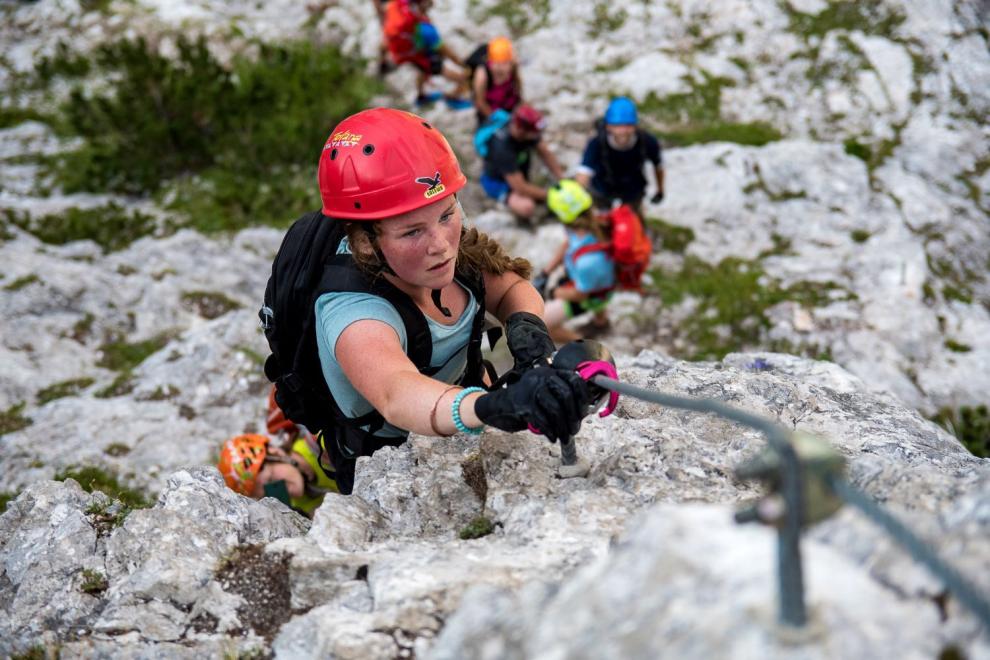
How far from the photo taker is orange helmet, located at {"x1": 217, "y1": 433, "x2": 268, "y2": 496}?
18.7 feet

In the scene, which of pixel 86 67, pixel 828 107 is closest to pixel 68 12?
pixel 86 67

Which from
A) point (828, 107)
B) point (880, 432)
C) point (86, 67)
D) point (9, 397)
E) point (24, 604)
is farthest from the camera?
point (86, 67)

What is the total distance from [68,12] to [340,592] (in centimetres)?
1689

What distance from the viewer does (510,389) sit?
116 inches

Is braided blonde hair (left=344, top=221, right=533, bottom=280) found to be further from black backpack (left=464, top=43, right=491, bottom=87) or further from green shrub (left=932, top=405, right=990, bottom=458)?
black backpack (left=464, top=43, right=491, bottom=87)

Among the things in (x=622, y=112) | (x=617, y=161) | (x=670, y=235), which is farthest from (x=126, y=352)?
(x=670, y=235)

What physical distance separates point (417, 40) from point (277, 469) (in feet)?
29.3

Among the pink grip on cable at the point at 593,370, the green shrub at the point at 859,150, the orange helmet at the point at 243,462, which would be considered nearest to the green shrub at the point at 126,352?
the orange helmet at the point at 243,462

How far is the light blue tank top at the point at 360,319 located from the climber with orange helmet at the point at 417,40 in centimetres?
947

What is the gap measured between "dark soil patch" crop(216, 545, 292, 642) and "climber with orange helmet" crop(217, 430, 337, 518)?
2.32 meters

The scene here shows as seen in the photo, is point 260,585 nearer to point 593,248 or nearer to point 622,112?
point 593,248

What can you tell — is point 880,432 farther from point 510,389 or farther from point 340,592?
point 340,592

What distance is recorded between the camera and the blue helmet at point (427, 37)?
12.3 meters

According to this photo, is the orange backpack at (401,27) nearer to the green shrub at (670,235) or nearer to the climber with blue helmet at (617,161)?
the climber with blue helmet at (617,161)
